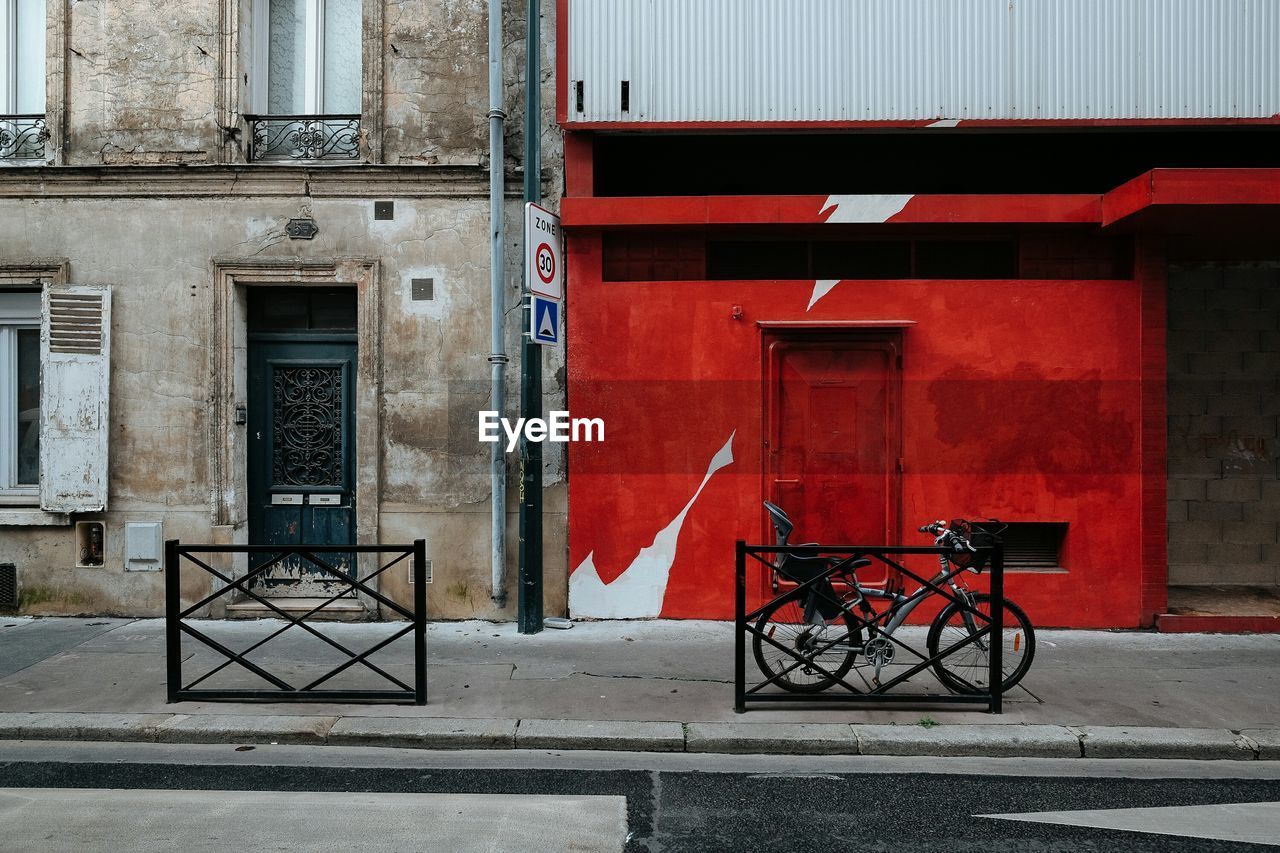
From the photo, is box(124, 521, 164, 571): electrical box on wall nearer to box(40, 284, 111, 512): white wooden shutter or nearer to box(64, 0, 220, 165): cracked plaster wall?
box(40, 284, 111, 512): white wooden shutter

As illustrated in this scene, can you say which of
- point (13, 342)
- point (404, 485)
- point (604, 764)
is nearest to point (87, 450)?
→ point (13, 342)

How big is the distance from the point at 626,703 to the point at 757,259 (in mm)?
4282

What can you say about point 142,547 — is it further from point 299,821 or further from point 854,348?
point 854,348

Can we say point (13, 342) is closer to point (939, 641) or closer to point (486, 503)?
point (486, 503)

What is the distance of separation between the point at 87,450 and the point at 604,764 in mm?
5996

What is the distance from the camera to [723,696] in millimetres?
5871

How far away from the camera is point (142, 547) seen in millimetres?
8062

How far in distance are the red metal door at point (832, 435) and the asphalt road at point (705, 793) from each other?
10.3 ft

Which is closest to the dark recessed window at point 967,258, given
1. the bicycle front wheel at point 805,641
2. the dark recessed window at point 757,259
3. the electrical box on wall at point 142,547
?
the dark recessed window at point 757,259

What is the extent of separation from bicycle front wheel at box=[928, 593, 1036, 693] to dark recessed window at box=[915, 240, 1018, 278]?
332 cm

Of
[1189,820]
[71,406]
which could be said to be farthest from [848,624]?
[71,406]

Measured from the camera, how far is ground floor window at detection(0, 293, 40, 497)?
8.31 m

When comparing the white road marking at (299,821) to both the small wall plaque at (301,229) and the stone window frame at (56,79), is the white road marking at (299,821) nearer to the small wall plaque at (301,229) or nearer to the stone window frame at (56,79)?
the small wall plaque at (301,229)

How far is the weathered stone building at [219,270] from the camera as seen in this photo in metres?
7.98
